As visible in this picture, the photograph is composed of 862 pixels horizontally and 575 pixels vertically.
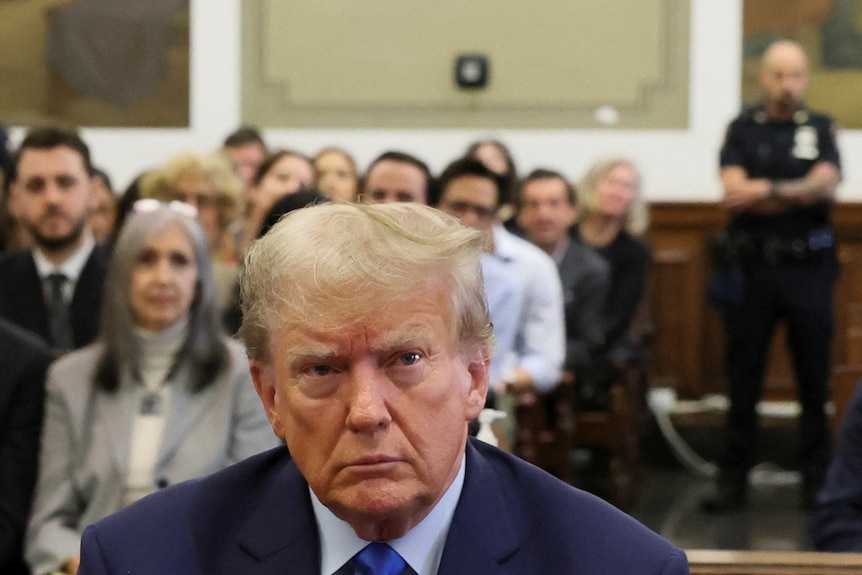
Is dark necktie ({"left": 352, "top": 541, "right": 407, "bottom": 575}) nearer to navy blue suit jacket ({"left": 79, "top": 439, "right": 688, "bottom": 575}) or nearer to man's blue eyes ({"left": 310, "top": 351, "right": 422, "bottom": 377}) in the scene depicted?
navy blue suit jacket ({"left": 79, "top": 439, "right": 688, "bottom": 575})

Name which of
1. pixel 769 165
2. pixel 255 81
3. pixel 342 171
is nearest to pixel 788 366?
pixel 769 165

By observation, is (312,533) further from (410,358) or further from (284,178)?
(284,178)

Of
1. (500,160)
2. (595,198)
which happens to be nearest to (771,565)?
(500,160)

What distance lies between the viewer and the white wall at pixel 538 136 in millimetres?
10008

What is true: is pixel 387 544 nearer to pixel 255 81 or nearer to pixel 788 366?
pixel 788 366

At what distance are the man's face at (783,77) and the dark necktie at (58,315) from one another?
3.81m

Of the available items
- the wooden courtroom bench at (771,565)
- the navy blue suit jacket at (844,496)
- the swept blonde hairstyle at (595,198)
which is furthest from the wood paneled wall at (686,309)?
the wooden courtroom bench at (771,565)

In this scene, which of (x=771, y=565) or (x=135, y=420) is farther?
(x=135, y=420)

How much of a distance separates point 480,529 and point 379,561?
13 cm

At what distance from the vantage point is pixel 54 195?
5.24 meters

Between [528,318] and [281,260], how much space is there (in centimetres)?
449

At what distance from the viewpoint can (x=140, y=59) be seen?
408 inches

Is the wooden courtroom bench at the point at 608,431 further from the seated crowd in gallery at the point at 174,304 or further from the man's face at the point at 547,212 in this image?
the man's face at the point at 547,212

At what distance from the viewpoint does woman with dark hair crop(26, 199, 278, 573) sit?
3838 mm
